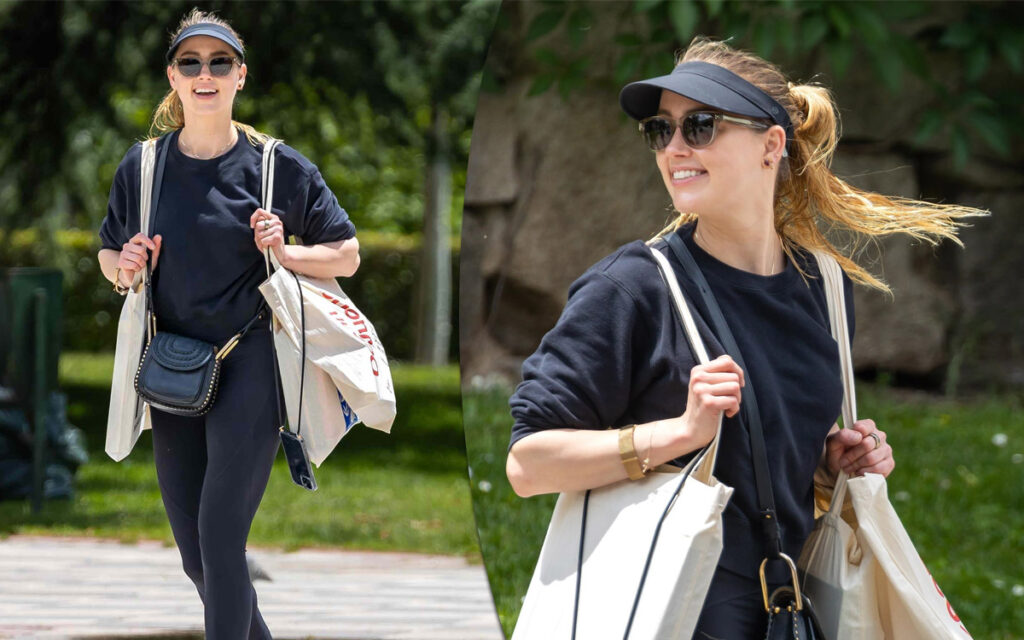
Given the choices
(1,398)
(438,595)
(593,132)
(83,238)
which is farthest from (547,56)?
(83,238)

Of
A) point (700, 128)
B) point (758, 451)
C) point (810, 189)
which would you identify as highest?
→ point (700, 128)

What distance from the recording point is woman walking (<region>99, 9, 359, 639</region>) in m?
2.62

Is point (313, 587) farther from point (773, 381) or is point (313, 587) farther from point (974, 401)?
point (974, 401)

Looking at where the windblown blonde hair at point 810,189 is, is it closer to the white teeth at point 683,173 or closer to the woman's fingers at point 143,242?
the white teeth at point 683,173

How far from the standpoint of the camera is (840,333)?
6.95ft

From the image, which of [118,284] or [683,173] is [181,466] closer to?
[118,284]

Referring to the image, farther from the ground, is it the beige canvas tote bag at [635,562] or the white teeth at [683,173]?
the white teeth at [683,173]

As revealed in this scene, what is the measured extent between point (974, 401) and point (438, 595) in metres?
4.11

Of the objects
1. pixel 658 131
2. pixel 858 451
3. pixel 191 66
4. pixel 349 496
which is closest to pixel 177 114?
pixel 191 66

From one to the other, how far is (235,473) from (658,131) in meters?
1.17

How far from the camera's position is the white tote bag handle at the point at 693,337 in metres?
1.77

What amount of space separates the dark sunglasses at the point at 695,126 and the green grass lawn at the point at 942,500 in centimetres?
101

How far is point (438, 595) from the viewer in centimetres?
535

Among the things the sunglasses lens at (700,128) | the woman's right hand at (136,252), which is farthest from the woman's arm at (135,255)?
the sunglasses lens at (700,128)
